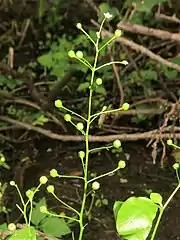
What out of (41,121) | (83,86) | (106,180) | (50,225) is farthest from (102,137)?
(50,225)

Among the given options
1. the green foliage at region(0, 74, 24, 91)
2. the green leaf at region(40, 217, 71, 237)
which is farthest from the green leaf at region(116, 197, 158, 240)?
the green foliage at region(0, 74, 24, 91)

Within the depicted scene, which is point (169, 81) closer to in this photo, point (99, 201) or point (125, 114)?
point (125, 114)

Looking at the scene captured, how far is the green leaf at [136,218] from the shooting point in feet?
2.99

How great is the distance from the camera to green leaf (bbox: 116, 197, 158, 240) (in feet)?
2.99

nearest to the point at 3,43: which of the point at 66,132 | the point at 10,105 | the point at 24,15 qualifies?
the point at 24,15

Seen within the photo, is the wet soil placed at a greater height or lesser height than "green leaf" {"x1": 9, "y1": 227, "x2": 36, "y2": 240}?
lesser

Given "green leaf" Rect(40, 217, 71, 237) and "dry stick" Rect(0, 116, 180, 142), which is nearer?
"green leaf" Rect(40, 217, 71, 237)

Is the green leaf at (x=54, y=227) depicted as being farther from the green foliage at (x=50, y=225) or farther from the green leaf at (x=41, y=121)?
the green leaf at (x=41, y=121)

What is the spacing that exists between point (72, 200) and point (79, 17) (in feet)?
4.73

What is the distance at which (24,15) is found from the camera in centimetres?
324

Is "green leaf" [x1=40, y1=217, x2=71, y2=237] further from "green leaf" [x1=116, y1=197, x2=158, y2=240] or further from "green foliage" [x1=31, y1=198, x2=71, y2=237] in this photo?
"green leaf" [x1=116, y1=197, x2=158, y2=240]

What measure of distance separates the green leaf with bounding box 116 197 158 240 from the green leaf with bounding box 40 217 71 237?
0.61 m

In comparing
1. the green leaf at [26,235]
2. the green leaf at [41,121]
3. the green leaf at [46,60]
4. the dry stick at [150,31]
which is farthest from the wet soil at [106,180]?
the green leaf at [26,235]

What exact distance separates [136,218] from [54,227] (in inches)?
26.1
